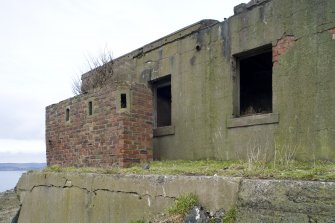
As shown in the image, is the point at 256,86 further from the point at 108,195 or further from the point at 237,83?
the point at 108,195

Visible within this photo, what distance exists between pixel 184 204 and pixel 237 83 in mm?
3219

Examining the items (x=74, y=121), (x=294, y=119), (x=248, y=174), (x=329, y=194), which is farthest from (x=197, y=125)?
(x=329, y=194)

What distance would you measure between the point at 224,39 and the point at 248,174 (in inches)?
139

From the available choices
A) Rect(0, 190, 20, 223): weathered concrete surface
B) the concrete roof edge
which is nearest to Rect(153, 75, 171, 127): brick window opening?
the concrete roof edge

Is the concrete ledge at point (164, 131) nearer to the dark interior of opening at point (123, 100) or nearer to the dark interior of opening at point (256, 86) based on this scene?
the dark interior of opening at point (123, 100)

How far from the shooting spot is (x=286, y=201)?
3.22 meters

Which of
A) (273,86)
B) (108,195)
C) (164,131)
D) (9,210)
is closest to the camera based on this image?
(108,195)

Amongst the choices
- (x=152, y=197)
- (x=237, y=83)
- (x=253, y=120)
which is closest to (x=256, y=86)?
(x=237, y=83)

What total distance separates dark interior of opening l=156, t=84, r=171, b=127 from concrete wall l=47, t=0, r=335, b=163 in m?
0.71

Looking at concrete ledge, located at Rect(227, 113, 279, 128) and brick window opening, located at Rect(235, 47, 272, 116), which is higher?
brick window opening, located at Rect(235, 47, 272, 116)

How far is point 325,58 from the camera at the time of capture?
5.27 m

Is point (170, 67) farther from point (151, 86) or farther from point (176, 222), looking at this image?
point (176, 222)

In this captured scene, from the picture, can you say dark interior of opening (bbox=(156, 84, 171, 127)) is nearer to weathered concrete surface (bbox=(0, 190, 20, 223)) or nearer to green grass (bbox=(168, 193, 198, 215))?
weathered concrete surface (bbox=(0, 190, 20, 223))

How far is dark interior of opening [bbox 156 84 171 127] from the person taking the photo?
8.98 meters
